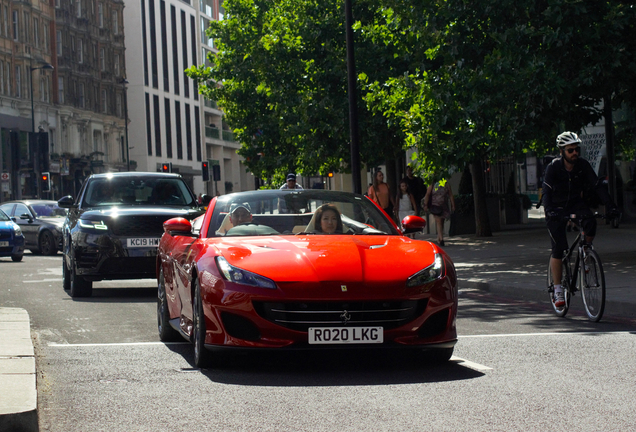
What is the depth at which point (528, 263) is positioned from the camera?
1831 cm

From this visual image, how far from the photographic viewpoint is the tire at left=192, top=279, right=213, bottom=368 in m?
7.63

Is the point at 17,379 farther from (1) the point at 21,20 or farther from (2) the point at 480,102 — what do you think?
(1) the point at 21,20

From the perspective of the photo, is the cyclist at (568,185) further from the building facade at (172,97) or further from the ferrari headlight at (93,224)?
the building facade at (172,97)

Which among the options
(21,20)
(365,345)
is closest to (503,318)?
(365,345)

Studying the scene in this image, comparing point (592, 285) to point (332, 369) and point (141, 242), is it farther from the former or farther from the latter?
point (141, 242)

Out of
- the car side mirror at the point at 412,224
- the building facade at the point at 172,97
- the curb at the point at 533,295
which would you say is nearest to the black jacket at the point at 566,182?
the curb at the point at 533,295

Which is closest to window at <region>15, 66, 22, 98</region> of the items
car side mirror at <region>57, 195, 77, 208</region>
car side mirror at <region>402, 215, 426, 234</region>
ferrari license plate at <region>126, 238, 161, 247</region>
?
car side mirror at <region>57, 195, 77, 208</region>

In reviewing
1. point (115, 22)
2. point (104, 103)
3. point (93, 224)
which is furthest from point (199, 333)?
point (115, 22)

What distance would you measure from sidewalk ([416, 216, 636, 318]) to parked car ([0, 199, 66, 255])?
10.4 metres

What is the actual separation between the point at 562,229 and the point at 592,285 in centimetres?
64

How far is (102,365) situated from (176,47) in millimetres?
94425

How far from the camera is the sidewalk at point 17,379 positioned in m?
5.55

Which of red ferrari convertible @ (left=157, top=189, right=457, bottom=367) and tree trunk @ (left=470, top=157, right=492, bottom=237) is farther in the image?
tree trunk @ (left=470, top=157, right=492, bottom=237)

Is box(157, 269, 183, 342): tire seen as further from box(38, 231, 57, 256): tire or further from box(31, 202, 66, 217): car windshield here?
box(31, 202, 66, 217): car windshield
